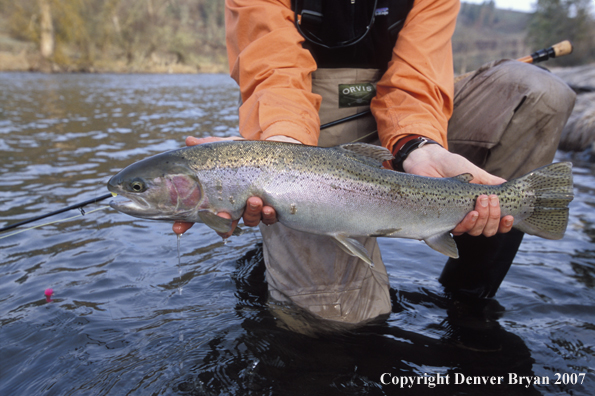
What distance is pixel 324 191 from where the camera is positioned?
81.4 inches

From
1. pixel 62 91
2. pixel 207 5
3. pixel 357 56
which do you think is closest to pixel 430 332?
pixel 357 56

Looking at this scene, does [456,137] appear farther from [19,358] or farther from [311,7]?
[19,358]

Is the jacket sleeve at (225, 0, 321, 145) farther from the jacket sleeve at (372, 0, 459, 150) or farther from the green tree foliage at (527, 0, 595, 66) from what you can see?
the green tree foliage at (527, 0, 595, 66)

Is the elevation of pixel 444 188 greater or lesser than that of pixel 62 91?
greater

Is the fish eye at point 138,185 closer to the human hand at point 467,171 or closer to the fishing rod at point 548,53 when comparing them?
the human hand at point 467,171

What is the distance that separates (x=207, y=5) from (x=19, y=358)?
114 m

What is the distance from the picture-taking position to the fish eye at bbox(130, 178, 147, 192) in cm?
201

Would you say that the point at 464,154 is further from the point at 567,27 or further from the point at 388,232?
the point at 567,27

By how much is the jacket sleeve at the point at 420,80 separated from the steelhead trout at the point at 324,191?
1.89 ft

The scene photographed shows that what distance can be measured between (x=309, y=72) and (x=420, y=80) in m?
0.76

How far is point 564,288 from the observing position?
3.20 metres

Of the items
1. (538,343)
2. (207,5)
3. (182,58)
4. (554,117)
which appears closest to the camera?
(538,343)

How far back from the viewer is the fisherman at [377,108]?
8.58ft

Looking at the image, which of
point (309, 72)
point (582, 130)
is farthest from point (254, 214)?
point (582, 130)
